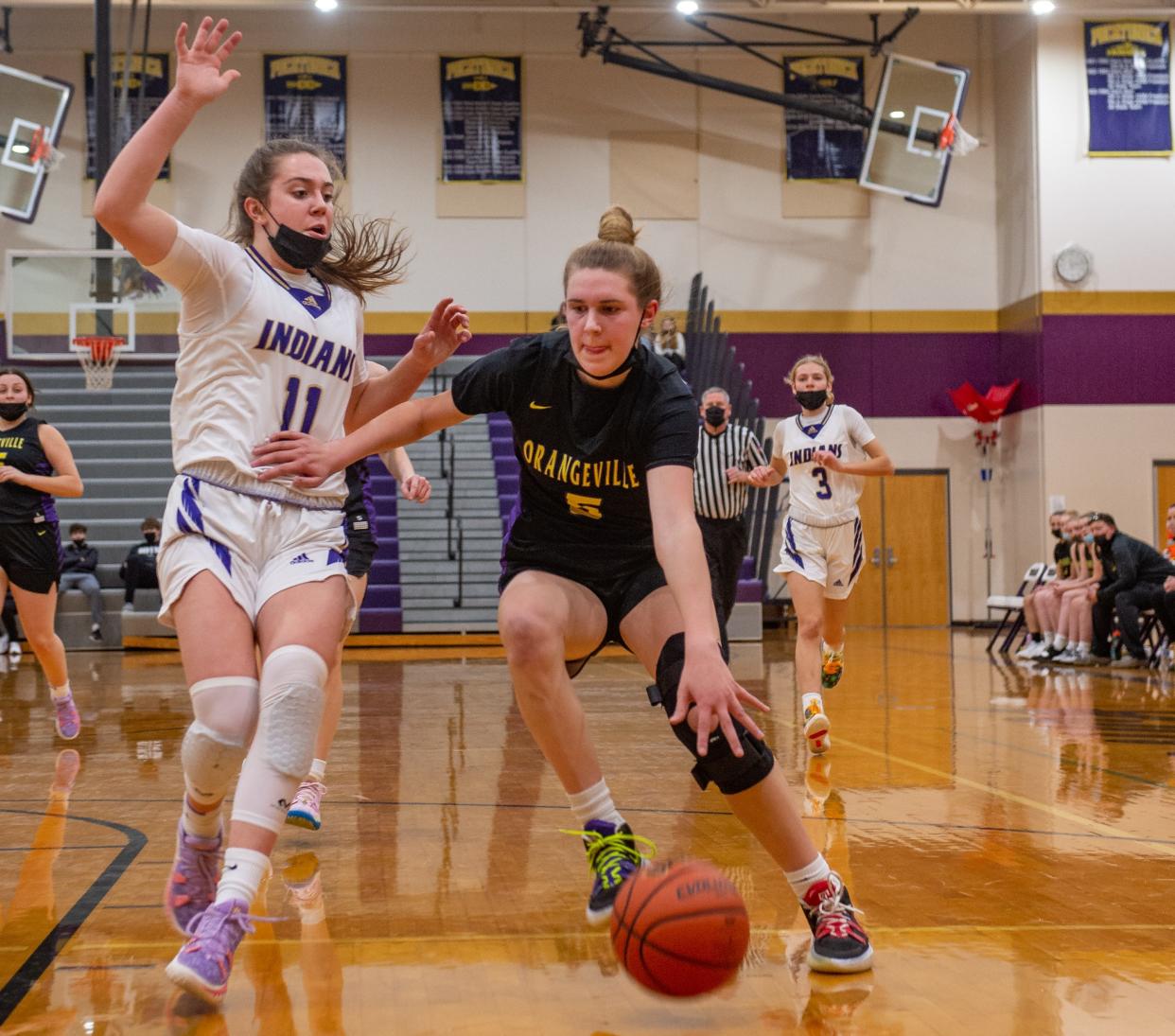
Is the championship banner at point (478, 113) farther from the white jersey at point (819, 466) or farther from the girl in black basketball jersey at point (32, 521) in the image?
the white jersey at point (819, 466)

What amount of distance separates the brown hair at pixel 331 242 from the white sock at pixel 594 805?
1374 mm

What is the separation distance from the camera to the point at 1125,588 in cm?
1238

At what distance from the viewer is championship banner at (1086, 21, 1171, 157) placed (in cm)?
1919

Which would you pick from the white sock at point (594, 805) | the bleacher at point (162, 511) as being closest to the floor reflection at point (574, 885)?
the white sock at point (594, 805)

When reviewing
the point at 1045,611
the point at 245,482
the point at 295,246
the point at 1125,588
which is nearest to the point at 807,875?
the point at 245,482

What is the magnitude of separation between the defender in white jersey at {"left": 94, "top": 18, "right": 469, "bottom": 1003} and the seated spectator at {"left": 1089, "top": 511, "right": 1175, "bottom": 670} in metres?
10.2

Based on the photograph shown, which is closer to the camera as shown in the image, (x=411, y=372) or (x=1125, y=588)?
(x=411, y=372)

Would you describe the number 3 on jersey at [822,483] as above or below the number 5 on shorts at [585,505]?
above

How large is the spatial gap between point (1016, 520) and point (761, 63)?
779 cm

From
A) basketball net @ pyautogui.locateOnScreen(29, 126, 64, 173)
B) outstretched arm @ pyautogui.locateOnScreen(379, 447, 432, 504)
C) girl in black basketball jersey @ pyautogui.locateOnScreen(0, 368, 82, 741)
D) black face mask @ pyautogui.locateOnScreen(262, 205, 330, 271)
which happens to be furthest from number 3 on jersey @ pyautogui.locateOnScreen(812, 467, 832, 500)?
basketball net @ pyautogui.locateOnScreen(29, 126, 64, 173)

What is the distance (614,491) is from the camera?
11.3 ft

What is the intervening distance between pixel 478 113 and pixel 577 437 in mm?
17843

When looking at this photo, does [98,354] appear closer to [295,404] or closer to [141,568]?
[141,568]

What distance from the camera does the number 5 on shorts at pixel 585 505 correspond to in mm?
3463
